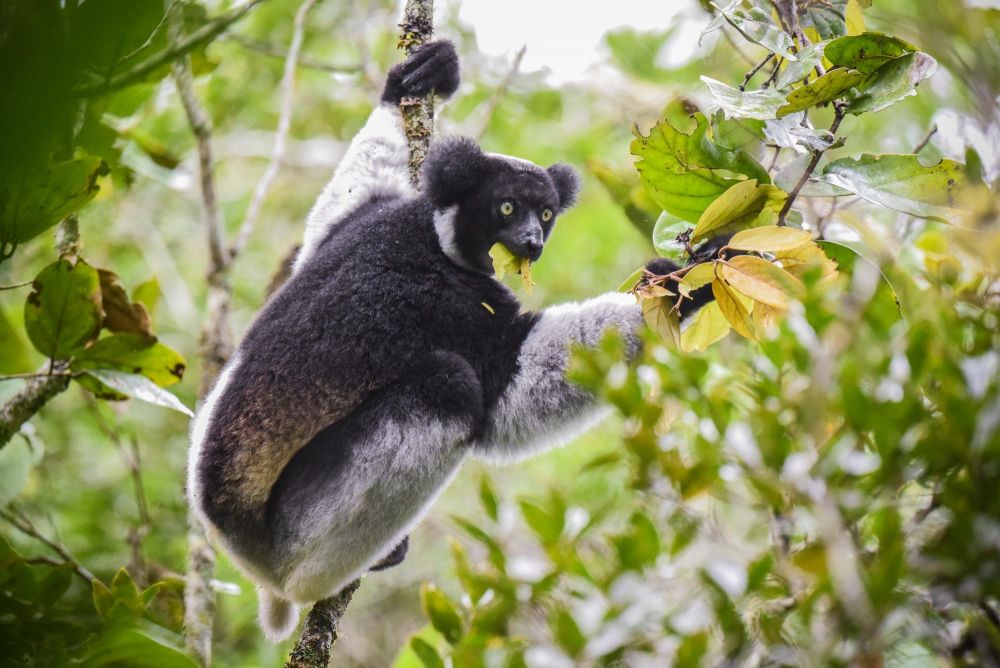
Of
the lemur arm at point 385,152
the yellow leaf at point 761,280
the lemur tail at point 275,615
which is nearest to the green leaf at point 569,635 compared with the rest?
the yellow leaf at point 761,280

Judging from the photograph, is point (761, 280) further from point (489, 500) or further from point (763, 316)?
point (489, 500)

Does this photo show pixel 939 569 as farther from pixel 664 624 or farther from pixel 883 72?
pixel 883 72

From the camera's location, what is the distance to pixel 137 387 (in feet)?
8.13

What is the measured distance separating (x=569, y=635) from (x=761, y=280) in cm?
104

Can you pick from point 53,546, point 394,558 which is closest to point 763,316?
point 394,558

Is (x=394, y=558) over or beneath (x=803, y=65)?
beneath

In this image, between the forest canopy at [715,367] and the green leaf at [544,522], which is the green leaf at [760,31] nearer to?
the forest canopy at [715,367]

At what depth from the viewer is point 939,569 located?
1.09m

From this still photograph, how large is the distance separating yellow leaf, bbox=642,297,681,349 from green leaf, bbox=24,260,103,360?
1.67 meters

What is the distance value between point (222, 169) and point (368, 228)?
17.0 ft

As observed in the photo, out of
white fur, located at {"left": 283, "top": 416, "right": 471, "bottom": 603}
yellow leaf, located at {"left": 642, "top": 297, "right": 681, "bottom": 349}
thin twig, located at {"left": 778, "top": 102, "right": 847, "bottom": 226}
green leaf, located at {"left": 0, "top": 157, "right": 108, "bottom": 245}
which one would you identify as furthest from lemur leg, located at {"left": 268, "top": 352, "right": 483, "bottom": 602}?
thin twig, located at {"left": 778, "top": 102, "right": 847, "bottom": 226}

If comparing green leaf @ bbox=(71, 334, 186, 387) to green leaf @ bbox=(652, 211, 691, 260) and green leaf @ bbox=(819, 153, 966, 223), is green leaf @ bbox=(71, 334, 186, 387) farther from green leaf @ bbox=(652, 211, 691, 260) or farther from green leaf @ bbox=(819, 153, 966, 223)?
green leaf @ bbox=(819, 153, 966, 223)

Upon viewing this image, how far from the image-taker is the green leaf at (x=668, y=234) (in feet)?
8.02

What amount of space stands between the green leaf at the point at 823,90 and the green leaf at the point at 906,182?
193mm
